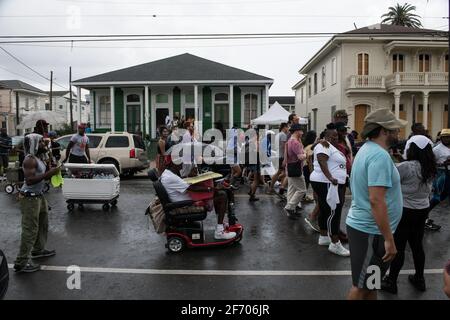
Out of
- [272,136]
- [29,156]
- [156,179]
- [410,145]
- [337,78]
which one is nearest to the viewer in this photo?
[410,145]

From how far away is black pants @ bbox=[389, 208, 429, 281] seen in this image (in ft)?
14.6

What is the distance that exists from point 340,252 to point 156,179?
282 centimetres

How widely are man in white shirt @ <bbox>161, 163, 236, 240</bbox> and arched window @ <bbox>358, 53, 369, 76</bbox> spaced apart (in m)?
24.3

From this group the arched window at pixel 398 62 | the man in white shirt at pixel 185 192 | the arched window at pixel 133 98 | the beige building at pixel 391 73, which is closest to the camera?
the man in white shirt at pixel 185 192

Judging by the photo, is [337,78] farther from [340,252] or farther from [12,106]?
[12,106]

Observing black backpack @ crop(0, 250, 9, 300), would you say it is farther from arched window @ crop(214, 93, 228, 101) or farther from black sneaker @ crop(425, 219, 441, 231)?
arched window @ crop(214, 93, 228, 101)

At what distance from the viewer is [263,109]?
2616 centimetres

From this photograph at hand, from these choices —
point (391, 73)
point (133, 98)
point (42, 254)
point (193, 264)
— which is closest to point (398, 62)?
point (391, 73)

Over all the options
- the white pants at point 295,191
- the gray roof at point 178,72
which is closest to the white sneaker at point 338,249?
the white pants at point 295,191

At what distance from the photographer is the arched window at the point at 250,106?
2631cm

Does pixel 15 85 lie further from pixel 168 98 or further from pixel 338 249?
pixel 338 249

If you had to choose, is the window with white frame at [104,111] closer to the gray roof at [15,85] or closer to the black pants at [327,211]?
the black pants at [327,211]

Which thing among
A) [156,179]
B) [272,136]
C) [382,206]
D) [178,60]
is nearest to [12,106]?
[178,60]

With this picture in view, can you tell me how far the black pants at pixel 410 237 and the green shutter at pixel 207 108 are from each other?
73.1 ft
